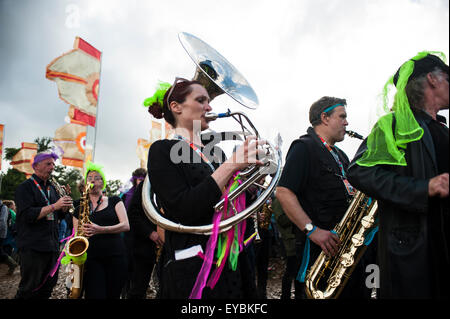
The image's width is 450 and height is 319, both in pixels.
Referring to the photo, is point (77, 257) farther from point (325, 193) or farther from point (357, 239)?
point (357, 239)

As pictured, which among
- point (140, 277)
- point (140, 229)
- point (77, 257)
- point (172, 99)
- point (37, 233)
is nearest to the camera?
point (172, 99)

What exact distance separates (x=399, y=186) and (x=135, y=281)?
379 centimetres

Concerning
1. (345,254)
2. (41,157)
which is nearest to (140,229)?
(41,157)

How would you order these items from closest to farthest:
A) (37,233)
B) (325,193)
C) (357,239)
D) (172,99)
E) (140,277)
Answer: (172,99) → (357,239) → (325,193) → (37,233) → (140,277)

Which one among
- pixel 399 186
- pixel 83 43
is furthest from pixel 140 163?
pixel 399 186

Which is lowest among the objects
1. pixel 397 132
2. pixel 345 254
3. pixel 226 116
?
pixel 345 254

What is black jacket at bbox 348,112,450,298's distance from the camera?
1633 millimetres

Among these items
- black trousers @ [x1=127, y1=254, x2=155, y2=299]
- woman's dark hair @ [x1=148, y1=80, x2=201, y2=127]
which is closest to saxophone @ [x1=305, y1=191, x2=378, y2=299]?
woman's dark hair @ [x1=148, y1=80, x2=201, y2=127]

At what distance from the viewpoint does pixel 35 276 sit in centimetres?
432

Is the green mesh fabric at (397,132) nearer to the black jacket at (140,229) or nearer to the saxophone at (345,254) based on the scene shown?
the saxophone at (345,254)

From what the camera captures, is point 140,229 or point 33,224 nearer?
point 33,224

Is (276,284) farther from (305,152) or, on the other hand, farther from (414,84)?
(414,84)

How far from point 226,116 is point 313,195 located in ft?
4.03

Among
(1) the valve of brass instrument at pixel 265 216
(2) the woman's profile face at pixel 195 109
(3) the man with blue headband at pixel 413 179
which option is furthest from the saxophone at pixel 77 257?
(3) the man with blue headband at pixel 413 179
